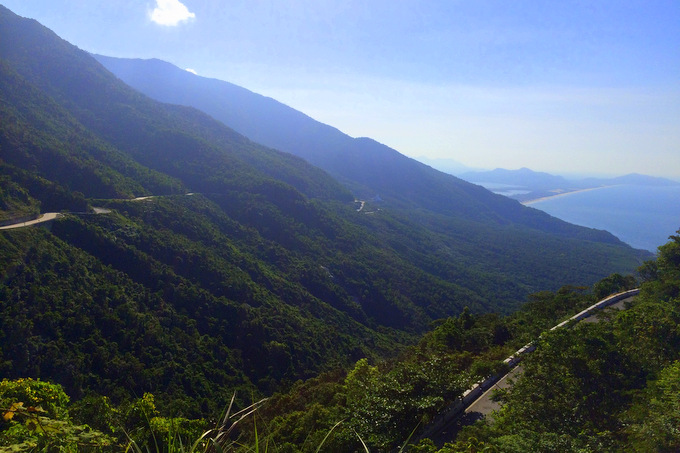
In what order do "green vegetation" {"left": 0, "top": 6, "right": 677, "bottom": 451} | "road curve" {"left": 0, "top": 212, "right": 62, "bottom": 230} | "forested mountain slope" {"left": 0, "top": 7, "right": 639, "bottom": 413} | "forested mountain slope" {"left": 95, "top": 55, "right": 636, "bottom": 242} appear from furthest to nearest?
"forested mountain slope" {"left": 95, "top": 55, "right": 636, "bottom": 242} → "road curve" {"left": 0, "top": 212, "right": 62, "bottom": 230} → "forested mountain slope" {"left": 0, "top": 7, "right": 639, "bottom": 413} → "green vegetation" {"left": 0, "top": 6, "right": 677, "bottom": 451}

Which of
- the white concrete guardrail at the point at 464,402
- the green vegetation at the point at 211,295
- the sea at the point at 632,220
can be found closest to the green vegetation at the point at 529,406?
the green vegetation at the point at 211,295

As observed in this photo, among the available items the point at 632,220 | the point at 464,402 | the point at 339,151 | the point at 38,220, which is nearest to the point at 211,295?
the point at 38,220

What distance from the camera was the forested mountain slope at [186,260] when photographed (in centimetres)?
2272

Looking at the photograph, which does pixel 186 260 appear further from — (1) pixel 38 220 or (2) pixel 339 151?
(2) pixel 339 151

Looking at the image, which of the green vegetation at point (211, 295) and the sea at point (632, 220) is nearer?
the green vegetation at point (211, 295)

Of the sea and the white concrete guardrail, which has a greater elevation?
the sea

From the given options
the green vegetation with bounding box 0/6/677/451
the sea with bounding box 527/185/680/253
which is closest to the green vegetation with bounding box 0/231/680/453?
the green vegetation with bounding box 0/6/677/451

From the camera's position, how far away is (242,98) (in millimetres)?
157375

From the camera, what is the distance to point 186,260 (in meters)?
34.1

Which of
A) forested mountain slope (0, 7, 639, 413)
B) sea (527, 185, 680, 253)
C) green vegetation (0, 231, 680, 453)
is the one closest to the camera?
green vegetation (0, 231, 680, 453)

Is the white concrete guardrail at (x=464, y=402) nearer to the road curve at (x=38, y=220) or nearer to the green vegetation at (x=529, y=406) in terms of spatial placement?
the green vegetation at (x=529, y=406)

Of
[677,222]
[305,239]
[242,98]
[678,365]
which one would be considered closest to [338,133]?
[242,98]

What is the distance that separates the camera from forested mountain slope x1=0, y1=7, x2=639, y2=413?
2272 centimetres

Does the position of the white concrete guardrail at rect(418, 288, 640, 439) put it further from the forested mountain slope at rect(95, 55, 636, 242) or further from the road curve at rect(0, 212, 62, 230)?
the forested mountain slope at rect(95, 55, 636, 242)
